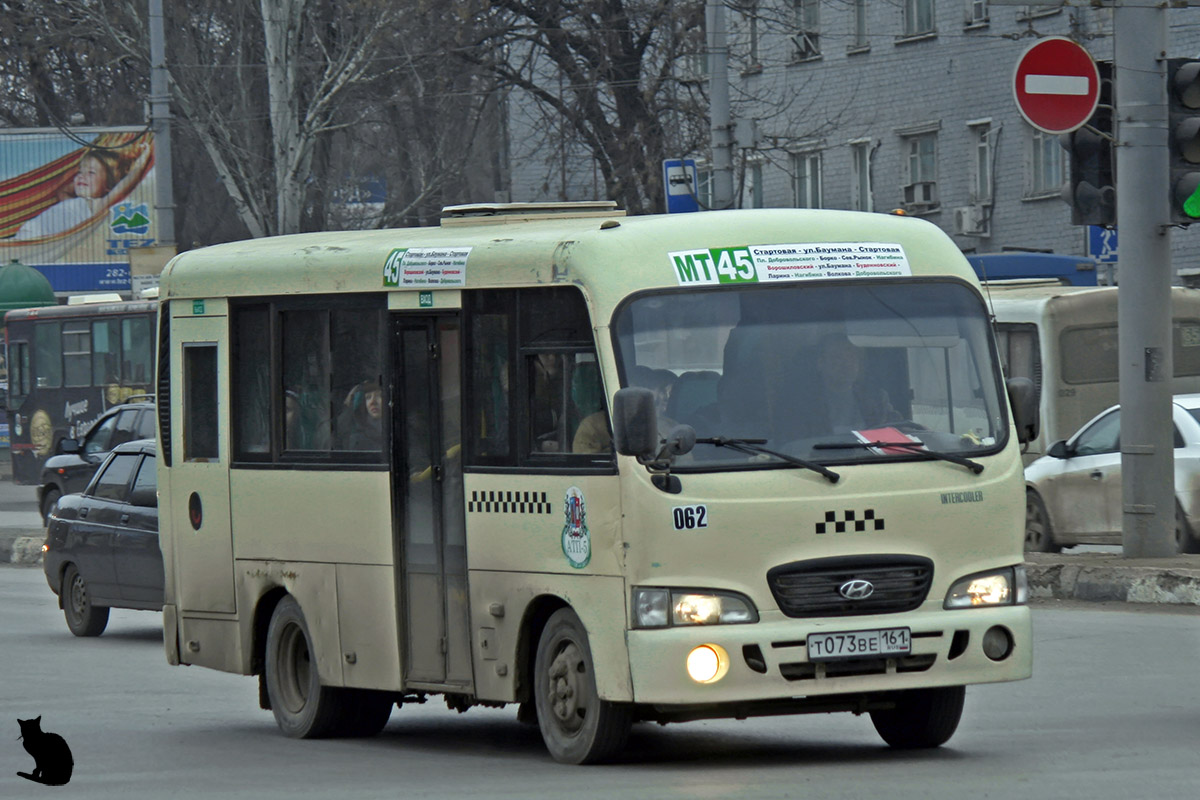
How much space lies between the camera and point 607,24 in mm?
37781

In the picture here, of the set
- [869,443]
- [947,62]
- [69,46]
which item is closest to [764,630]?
[869,443]

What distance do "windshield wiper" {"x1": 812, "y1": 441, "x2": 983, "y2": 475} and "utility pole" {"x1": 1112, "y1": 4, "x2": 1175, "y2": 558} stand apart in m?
8.02

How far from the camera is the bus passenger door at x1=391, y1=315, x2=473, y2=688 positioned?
32.9 ft

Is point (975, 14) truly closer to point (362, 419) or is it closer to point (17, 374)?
point (17, 374)

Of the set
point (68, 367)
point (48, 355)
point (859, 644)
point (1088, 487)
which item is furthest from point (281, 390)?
point (48, 355)

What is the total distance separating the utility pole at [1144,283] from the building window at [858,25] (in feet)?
88.6

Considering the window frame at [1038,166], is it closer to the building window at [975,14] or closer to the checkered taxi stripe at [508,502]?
the building window at [975,14]

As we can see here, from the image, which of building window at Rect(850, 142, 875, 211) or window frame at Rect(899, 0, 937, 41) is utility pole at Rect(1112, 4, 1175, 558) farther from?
building window at Rect(850, 142, 875, 211)

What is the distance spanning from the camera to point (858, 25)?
144 ft

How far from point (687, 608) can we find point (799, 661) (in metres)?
0.46

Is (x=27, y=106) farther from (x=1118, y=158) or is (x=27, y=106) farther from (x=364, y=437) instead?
(x=364, y=437)

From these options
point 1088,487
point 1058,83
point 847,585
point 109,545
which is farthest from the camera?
point 1088,487

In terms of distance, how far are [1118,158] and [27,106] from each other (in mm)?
42203

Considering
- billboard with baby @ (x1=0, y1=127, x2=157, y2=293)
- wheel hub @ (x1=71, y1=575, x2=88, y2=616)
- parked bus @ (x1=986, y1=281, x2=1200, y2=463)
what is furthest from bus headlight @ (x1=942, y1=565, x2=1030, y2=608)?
billboard with baby @ (x1=0, y1=127, x2=157, y2=293)
